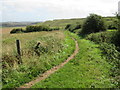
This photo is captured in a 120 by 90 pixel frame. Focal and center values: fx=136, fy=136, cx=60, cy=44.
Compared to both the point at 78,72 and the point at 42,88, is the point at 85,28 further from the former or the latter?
the point at 42,88

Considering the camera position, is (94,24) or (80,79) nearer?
(80,79)

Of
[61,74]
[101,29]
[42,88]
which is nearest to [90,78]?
[61,74]

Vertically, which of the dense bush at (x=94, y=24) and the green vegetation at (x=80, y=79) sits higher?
the dense bush at (x=94, y=24)

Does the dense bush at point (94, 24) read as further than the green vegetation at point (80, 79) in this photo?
Yes

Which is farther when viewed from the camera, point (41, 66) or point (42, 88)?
point (41, 66)

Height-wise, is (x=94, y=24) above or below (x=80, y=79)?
above

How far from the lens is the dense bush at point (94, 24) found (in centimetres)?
3520

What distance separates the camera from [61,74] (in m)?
8.71

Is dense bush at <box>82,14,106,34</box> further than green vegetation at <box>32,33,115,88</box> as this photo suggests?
Yes

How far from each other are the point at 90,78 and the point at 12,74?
4.72 metres

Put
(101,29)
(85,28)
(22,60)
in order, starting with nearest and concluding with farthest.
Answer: (22,60), (101,29), (85,28)

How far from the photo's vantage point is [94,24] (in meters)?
35.6

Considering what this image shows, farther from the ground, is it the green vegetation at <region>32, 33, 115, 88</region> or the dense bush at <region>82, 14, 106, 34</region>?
the dense bush at <region>82, 14, 106, 34</region>

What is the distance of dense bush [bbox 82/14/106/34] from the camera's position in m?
35.2
